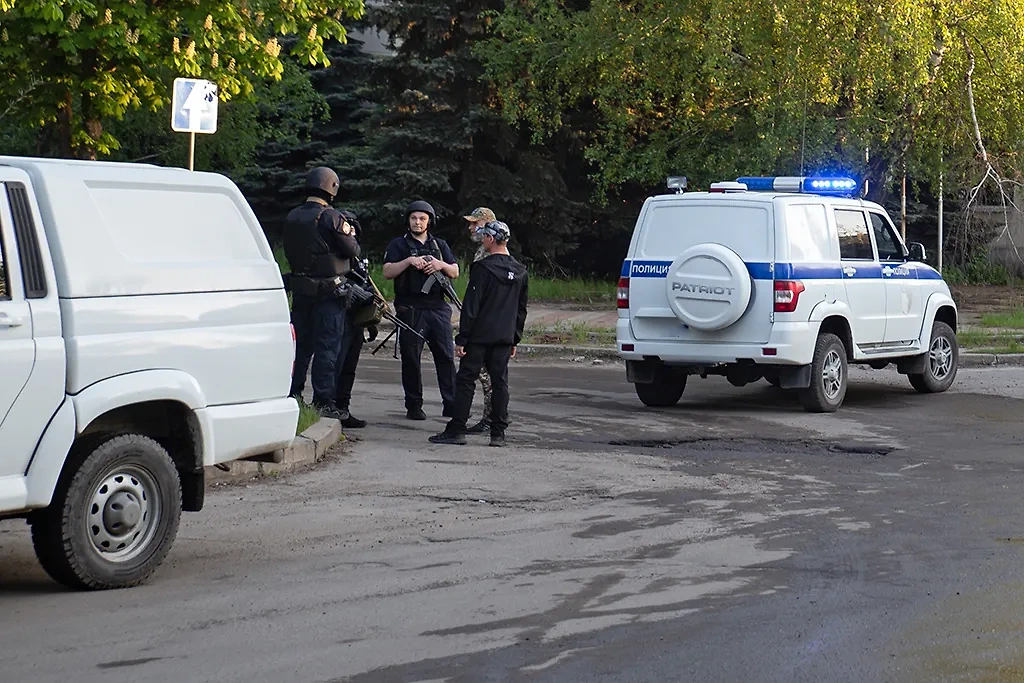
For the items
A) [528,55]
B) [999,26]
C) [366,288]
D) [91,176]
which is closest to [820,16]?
[999,26]

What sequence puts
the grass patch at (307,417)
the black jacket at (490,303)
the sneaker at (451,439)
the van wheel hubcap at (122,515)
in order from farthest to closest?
the sneaker at (451,439) → the black jacket at (490,303) → the grass patch at (307,417) → the van wheel hubcap at (122,515)

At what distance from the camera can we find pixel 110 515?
7355 mm

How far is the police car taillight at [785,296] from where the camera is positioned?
14.4 m

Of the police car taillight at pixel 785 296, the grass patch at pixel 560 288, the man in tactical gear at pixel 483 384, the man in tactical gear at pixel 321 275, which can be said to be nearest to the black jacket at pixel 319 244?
the man in tactical gear at pixel 321 275

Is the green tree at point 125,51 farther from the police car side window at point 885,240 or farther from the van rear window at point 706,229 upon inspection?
the police car side window at point 885,240

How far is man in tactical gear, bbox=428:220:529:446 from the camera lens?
12242 mm

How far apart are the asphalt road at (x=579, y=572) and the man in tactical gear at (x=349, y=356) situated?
423 mm

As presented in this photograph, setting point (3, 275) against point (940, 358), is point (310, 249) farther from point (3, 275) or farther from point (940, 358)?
point (940, 358)

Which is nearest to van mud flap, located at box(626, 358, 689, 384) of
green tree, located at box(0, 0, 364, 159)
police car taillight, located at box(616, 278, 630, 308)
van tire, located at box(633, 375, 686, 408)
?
van tire, located at box(633, 375, 686, 408)

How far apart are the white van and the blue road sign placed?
6727mm

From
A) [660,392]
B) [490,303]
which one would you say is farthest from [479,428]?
[660,392]

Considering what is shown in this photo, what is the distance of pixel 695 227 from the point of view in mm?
14750

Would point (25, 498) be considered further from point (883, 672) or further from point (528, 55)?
point (528, 55)

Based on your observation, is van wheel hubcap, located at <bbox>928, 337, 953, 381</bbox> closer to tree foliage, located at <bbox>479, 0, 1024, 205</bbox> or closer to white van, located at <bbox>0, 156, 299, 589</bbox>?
tree foliage, located at <bbox>479, 0, 1024, 205</bbox>
